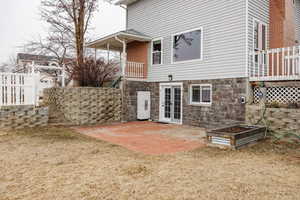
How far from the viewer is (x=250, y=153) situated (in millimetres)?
5078

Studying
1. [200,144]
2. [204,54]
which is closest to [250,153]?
[200,144]

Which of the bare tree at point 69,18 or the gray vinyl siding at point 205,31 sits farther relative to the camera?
the bare tree at point 69,18

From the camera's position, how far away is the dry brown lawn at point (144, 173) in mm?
2936

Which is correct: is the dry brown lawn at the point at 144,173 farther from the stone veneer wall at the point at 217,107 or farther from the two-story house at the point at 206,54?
the two-story house at the point at 206,54

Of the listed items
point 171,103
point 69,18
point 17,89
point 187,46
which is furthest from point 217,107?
point 69,18

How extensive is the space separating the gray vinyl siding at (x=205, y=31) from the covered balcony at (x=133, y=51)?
1.80 feet

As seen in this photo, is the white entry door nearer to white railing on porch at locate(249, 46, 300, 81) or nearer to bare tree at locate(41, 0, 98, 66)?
white railing on porch at locate(249, 46, 300, 81)

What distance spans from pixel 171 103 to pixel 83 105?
4250 mm

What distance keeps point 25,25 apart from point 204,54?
26.0 metres

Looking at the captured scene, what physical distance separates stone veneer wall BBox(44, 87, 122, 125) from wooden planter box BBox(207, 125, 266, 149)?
5869 mm

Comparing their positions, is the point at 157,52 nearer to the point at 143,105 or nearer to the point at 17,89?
the point at 143,105

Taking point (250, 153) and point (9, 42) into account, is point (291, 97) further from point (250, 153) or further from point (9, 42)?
point (9, 42)

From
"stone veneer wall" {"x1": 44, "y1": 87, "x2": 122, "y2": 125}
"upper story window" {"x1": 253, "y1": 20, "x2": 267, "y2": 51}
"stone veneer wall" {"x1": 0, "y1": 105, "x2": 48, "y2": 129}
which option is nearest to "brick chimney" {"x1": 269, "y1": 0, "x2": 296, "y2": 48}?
"upper story window" {"x1": 253, "y1": 20, "x2": 267, "y2": 51}

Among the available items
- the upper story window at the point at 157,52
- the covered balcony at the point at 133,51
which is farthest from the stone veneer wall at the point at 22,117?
the upper story window at the point at 157,52
